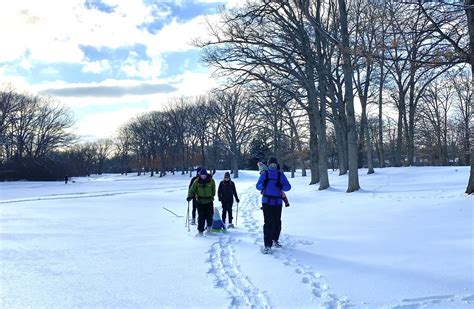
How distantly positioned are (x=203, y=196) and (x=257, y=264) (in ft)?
13.6

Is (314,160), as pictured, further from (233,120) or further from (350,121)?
(233,120)

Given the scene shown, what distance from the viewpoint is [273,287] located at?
19.8 ft

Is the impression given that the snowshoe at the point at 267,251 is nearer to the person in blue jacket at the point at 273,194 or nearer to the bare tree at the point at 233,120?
the person in blue jacket at the point at 273,194

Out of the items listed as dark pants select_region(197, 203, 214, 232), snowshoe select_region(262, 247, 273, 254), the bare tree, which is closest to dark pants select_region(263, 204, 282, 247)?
snowshoe select_region(262, 247, 273, 254)

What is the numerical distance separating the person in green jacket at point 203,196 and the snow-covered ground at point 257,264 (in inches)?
24.3

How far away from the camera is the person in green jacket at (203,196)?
11.3 metres

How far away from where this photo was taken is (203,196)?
11.4m

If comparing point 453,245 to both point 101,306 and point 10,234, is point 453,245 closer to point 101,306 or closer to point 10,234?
point 101,306

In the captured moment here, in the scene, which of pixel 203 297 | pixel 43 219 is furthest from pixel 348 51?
pixel 43 219

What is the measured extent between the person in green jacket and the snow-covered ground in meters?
0.62

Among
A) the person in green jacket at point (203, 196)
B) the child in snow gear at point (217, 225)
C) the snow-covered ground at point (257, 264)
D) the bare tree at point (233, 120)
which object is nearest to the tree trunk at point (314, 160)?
the snow-covered ground at point (257, 264)

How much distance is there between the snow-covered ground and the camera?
5.57 m

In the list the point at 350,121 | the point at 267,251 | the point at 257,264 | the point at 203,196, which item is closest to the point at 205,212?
the point at 203,196

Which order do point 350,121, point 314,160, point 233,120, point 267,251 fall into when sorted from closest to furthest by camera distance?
1. point 267,251
2. point 350,121
3. point 314,160
4. point 233,120
